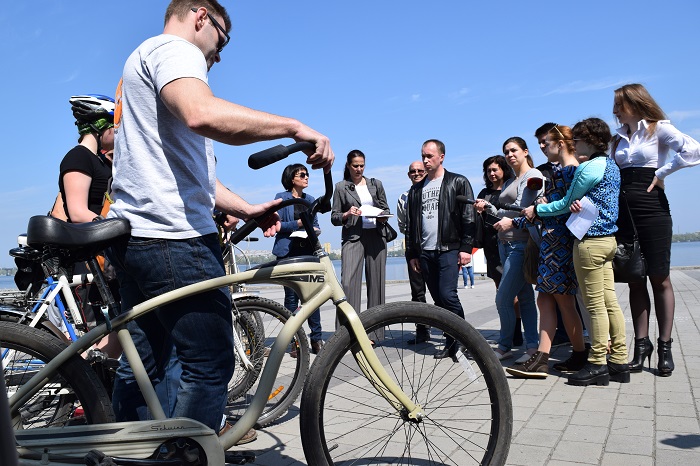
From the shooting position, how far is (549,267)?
534 centimetres

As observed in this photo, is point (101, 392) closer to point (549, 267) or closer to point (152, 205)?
point (152, 205)

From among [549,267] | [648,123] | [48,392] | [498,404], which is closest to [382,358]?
[498,404]

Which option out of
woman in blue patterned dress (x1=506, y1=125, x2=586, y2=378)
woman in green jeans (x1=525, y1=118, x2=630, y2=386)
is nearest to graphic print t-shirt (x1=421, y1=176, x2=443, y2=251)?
woman in blue patterned dress (x1=506, y1=125, x2=586, y2=378)

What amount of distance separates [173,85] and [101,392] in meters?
1.19

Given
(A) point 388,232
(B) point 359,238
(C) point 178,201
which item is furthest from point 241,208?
(A) point 388,232

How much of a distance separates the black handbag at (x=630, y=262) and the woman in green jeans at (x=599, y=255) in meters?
0.06

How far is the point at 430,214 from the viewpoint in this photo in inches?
265

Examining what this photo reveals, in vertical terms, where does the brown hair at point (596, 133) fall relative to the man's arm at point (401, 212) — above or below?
above

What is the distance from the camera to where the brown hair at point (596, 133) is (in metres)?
5.01

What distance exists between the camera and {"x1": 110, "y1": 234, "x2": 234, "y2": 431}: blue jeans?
238 cm

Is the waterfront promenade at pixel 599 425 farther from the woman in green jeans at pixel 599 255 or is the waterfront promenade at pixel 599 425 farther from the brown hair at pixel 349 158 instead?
the brown hair at pixel 349 158

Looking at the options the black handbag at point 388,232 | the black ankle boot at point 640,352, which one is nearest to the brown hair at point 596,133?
the black ankle boot at point 640,352

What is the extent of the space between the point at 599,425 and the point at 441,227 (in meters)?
3.01

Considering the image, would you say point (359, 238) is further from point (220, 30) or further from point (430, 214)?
point (220, 30)
